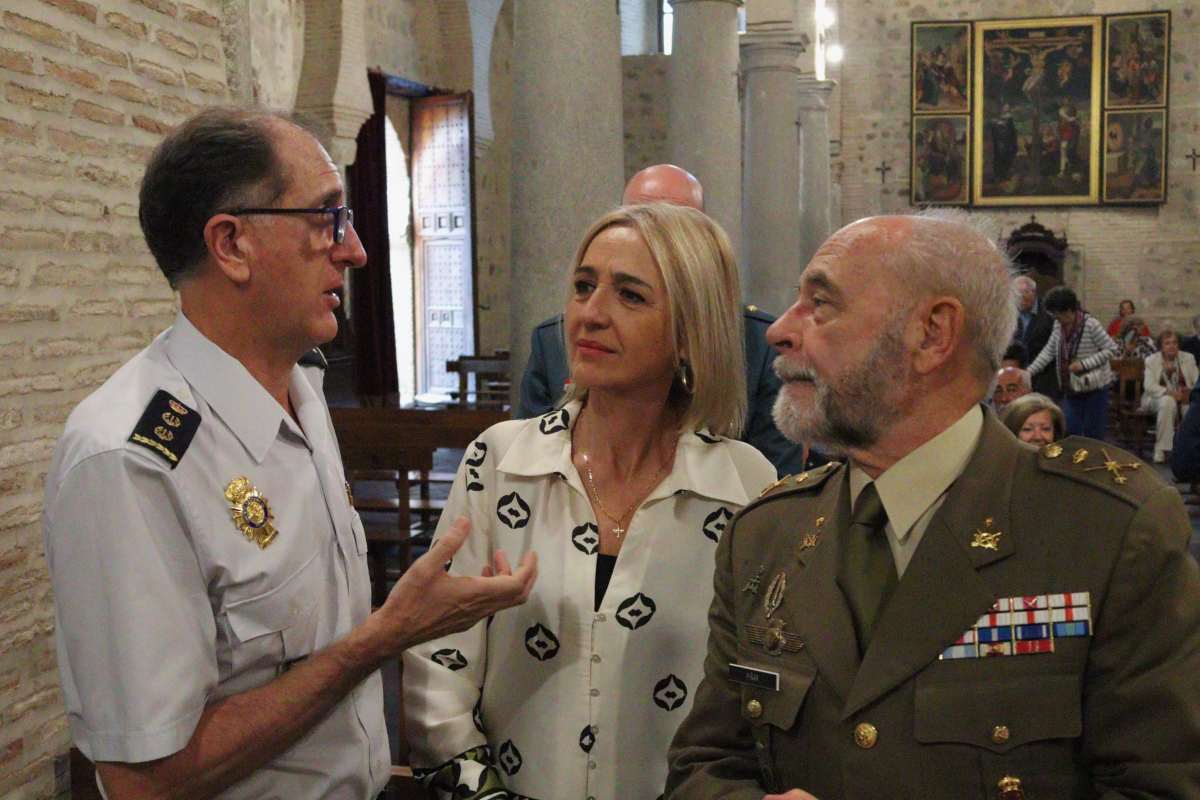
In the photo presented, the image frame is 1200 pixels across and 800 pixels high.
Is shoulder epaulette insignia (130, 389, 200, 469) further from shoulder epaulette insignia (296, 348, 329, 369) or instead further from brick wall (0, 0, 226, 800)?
brick wall (0, 0, 226, 800)

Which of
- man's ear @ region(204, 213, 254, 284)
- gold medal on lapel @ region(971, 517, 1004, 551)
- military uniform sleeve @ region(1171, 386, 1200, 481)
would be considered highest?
man's ear @ region(204, 213, 254, 284)

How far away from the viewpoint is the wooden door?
47.1 ft

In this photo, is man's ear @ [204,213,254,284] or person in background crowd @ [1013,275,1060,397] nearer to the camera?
man's ear @ [204,213,254,284]

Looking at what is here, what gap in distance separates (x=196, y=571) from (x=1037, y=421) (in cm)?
360

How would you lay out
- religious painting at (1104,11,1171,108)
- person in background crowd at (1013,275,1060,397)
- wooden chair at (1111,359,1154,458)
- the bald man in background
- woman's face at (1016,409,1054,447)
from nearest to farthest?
the bald man in background → woman's face at (1016,409,1054,447) → person in background crowd at (1013,275,1060,397) → wooden chair at (1111,359,1154,458) → religious painting at (1104,11,1171,108)

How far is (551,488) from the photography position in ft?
6.89

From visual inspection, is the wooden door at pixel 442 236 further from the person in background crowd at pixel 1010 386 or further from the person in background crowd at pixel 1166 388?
the person in background crowd at pixel 1010 386

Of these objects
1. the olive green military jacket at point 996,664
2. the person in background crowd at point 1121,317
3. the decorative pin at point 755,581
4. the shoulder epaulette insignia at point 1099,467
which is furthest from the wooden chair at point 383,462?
the person in background crowd at point 1121,317

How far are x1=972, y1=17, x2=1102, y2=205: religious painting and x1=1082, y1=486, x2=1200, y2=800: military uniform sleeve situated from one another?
1964cm

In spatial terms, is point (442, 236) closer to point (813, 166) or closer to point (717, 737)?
point (813, 166)

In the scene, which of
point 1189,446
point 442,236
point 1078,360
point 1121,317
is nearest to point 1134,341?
point 1121,317

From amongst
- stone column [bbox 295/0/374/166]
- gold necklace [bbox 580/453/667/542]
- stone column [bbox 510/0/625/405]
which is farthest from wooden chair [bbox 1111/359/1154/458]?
gold necklace [bbox 580/453/667/542]

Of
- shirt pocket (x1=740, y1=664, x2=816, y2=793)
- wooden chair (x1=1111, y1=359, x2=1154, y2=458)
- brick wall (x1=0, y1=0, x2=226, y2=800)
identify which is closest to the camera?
shirt pocket (x1=740, y1=664, x2=816, y2=793)

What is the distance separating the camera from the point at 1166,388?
41.3 ft
